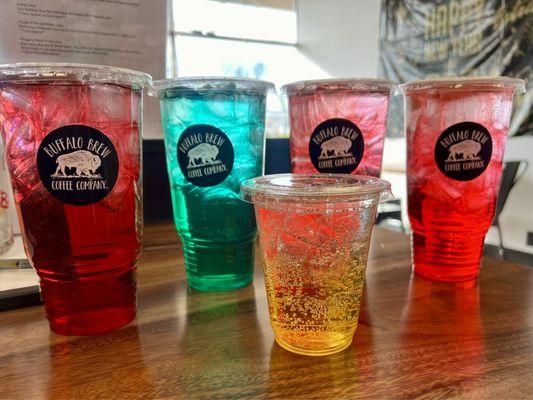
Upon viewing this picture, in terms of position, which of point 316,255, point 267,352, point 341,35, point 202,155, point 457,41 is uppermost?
point 341,35

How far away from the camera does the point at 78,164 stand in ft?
1.52

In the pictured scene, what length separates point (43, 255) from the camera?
1.62 feet

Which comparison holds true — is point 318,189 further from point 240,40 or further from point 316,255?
point 240,40

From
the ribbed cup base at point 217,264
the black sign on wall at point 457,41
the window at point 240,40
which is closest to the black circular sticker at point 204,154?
the ribbed cup base at point 217,264

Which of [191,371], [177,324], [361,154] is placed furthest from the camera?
[361,154]

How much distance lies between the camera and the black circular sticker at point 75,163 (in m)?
0.45

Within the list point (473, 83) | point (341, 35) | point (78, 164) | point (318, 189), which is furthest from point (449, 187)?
point (341, 35)

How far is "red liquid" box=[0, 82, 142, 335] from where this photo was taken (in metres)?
0.46

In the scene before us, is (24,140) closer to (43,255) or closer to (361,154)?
(43,255)

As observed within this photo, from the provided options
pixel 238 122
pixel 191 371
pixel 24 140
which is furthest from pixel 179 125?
pixel 191 371

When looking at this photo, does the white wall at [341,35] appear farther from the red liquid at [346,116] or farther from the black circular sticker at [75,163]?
the black circular sticker at [75,163]

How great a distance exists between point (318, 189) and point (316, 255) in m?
0.07

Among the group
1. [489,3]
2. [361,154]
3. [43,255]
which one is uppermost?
[489,3]

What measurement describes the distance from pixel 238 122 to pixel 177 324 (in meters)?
0.29
